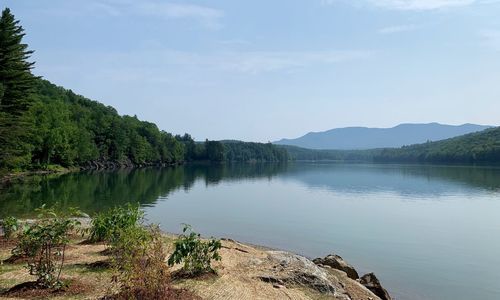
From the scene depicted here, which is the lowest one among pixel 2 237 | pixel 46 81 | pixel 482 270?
pixel 482 270

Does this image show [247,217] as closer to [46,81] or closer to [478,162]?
[46,81]

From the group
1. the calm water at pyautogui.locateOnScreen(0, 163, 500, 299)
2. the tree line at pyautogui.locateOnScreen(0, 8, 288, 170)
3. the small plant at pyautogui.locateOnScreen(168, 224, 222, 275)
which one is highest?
the tree line at pyautogui.locateOnScreen(0, 8, 288, 170)

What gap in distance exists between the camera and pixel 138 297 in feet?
33.9

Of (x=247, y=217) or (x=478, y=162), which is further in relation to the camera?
(x=478, y=162)

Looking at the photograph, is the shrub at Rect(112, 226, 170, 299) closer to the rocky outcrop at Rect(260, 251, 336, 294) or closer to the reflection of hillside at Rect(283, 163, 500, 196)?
the rocky outcrop at Rect(260, 251, 336, 294)

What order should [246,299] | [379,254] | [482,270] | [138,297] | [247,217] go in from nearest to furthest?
1. [138,297]
2. [246,299]
3. [482,270]
4. [379,254]
5. [247,217]

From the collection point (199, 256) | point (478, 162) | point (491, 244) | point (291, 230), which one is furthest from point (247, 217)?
point (478, 162)

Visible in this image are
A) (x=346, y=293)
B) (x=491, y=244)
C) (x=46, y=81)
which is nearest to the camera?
(x=346, y=293)

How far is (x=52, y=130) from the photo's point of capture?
89.8m

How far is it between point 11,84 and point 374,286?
4735 cm

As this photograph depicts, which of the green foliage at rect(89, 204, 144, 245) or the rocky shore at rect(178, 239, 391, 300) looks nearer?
the rocky shore at rect(178, 239, 391, 300)

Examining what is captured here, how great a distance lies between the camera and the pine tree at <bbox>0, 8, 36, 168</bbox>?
46.6 meters

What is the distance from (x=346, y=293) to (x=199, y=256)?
19.4 feet

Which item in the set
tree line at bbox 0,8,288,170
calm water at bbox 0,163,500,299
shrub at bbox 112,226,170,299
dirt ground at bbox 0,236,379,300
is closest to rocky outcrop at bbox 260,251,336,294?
dirt ground at bbox 0,236,379,300
